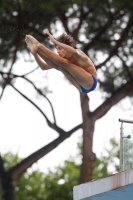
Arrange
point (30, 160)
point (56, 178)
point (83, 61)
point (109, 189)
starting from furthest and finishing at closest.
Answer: point (56, 178), point (30, 160), point (109, 189), point (83, 61)

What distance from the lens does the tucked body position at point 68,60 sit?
6922mm

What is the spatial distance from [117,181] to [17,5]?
9645 mm

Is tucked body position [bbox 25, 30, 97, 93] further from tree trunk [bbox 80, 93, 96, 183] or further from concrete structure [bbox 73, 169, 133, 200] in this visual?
tree trunk [bbox 80, 93, 96, 183]

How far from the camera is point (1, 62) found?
1752 centimetres

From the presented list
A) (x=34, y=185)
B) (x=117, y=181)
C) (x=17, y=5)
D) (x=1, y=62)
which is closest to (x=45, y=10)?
(x=17, y=5)

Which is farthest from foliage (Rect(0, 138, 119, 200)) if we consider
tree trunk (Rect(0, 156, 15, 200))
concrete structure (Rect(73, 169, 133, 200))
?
concrete structure (Rect(73, 169, 133, 200))

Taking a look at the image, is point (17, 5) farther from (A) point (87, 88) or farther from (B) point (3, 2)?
(A) point (87, 88)

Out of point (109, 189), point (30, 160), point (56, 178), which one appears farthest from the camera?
point (56, 178)

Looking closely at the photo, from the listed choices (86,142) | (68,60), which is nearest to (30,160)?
(86,142)

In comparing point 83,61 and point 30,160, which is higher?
point 30,160

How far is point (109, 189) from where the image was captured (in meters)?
8.28

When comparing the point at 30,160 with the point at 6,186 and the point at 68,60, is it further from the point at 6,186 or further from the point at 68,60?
the point at 68,60

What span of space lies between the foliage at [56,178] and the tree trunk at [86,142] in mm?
10443

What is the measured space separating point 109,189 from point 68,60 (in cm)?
206
